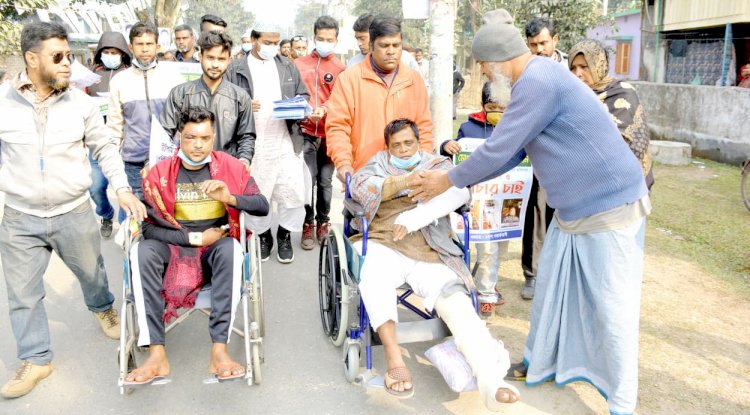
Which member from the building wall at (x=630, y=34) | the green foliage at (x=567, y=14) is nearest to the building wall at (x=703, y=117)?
the green foliage at (x=567, y=14)

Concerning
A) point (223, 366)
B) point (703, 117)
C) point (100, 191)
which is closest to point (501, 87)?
point (223, 366)

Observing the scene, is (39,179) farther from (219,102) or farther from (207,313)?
(219,102)

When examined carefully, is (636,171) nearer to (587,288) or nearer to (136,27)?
(587,288)

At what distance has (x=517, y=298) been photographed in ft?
15.8

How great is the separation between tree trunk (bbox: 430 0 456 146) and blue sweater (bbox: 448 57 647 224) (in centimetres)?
231

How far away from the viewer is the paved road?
3.30 metres

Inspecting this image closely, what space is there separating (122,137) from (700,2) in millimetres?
12300

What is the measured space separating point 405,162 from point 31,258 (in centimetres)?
228

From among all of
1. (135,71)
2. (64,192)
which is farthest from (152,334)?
(135,71)

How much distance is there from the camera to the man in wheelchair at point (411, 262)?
3.09m

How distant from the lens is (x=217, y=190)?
11.7 ft

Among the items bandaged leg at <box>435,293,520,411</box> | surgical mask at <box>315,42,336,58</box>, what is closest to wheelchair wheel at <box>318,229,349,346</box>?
bandaged leg at <box>435,293,520,411</box>

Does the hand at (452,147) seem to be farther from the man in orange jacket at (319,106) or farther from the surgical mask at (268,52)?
the surgical mask at (268,52)

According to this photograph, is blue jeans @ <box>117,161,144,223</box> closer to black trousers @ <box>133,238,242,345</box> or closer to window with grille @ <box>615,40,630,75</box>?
black trousers @ <box>133,238,242,345</box>
